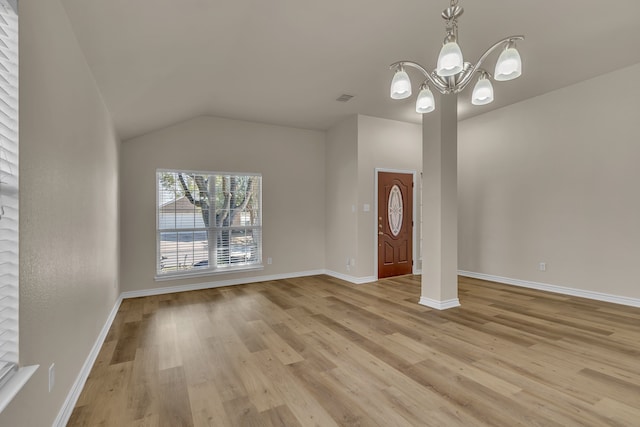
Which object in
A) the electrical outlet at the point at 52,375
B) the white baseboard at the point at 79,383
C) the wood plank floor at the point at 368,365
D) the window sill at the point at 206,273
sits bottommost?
the wood plank floor at the point at 368,365

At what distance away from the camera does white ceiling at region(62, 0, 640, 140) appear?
2.42 m

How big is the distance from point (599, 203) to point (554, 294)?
143 centimetres

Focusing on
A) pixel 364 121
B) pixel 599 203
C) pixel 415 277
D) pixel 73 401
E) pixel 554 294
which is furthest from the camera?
pixel 415 277

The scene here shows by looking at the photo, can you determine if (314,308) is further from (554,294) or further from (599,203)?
(599,203)

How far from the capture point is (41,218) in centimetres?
165

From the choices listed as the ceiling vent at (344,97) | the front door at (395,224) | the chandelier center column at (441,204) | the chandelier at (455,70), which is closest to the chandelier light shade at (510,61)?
the chandelier at (455,70)

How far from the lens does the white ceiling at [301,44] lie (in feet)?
7.93

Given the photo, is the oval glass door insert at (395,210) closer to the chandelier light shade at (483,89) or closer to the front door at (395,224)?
the front door at (395,224)

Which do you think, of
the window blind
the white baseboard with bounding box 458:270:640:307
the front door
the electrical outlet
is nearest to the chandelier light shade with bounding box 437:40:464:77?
the window blind

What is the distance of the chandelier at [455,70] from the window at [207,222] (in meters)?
3.81

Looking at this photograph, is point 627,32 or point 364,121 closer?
point 627,32

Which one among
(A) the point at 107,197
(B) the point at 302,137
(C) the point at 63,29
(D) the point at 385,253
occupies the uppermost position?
(B) the point at 302,137

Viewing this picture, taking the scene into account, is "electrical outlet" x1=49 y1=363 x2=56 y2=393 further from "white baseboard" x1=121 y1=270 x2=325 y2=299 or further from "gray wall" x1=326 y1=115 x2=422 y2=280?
"gray wall" x1=326 y1=115 x2=422 y2=280

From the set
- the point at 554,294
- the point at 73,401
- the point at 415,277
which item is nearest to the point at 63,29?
the point at 73,401
